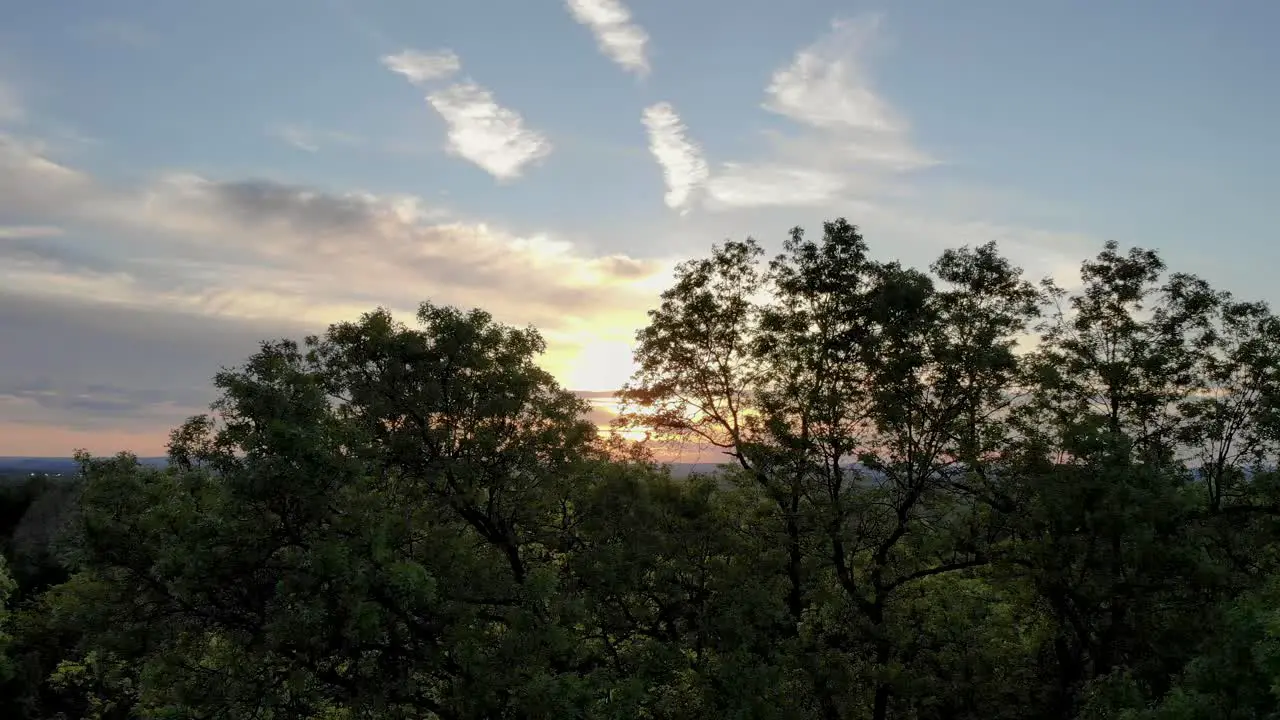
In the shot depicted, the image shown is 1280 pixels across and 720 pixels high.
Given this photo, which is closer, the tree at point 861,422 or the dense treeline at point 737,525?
the dense treeline at point 737,525

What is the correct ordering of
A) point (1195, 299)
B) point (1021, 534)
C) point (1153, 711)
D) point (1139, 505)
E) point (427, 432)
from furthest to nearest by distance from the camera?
point (1195, 299) < point (1021, 534) < point (427, 432) < point (1139, 505) < point (1153, 711)

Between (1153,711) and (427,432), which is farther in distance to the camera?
(427,432)

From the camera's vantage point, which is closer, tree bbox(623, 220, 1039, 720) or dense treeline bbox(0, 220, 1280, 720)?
dense treeline bbox(0, 220, 1280, 720)

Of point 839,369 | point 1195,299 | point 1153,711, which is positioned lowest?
point 1153,711

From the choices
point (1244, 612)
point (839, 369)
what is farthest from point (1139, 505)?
point (839, 369)

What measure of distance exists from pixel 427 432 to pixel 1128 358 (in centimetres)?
2901

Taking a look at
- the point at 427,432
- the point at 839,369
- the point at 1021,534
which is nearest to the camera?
the point at 427,432

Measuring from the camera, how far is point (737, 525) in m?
31.1

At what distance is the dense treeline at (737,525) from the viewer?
21906mm

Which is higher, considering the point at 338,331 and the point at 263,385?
the point at 338,331

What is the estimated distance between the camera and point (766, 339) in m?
32.8

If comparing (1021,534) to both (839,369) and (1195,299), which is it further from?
(1195,299)

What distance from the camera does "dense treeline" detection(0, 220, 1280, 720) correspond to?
21.9 metres

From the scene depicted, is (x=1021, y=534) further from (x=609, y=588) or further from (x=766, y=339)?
(x=609, y=588)
